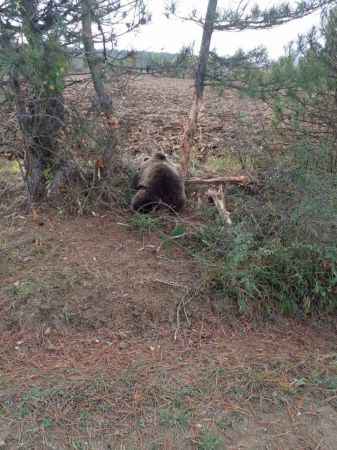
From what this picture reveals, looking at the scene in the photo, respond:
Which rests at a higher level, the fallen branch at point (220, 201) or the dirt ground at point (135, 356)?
the fallen branch at point (220, 201)

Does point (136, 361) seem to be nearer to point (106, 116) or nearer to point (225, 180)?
point (225, 180)

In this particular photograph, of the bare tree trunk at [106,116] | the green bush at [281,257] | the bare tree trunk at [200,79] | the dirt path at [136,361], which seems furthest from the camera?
the bare tree trunk at [200,79]

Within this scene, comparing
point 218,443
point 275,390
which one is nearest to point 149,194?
point 275,390

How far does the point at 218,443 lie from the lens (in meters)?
2.35

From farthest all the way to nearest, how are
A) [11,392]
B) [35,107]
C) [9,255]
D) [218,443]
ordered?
[35,107] < [9,255] < [11,392] < [218,443]

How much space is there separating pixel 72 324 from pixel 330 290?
201 centimetres

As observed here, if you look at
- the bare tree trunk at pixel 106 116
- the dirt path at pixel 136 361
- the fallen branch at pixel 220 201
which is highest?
the bare tree trunk at pixel 106 116

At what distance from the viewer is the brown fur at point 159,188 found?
14.1 feet

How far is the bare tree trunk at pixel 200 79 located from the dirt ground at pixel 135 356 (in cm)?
124

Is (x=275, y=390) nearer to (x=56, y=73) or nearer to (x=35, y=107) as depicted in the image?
(x=56, y=73)

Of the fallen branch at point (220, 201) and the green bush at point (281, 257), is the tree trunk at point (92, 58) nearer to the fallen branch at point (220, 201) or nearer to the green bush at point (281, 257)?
the fallen branch at point (220, 201)

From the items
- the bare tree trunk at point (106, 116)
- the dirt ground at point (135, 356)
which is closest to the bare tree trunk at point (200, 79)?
the bare tree trunk at point (106, 116)

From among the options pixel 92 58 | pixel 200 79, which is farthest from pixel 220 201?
pixel 92 58

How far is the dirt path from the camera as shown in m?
2.44
